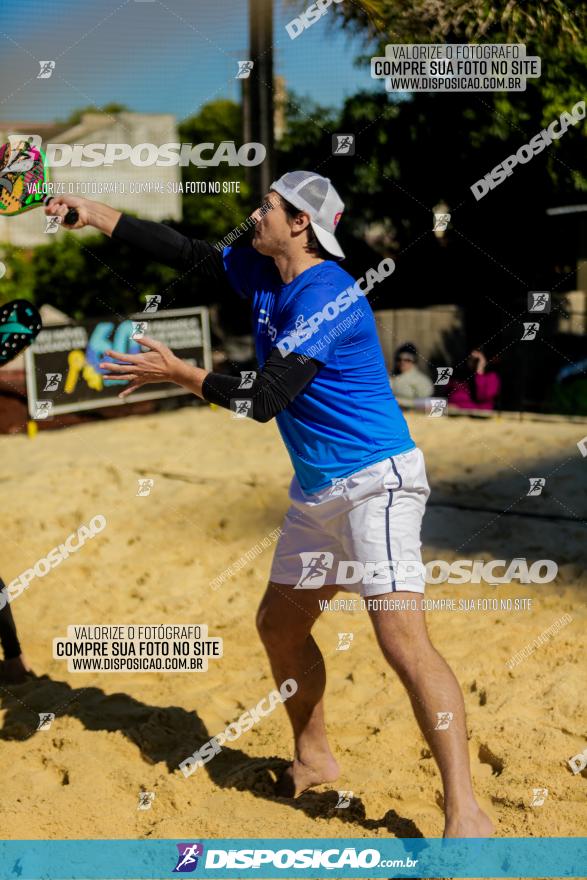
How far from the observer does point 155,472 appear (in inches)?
264

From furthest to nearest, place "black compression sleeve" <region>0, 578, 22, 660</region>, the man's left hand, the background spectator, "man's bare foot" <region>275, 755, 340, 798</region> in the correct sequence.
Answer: the background spectator < "black compression sleeve" <region>0, 578, 22, 660</region> < "man's bare foot" <region>275, 755, 340, 798</region> < the man's left hand

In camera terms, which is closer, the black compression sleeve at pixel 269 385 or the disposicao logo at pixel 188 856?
the black compression sleeve at pixel 269 385

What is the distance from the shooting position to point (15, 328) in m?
4.02

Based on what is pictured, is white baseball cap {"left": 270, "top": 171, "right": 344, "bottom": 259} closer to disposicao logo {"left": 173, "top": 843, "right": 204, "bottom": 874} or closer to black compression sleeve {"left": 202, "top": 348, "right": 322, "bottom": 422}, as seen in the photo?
black compression sleeve {"left": 202, "top": 348, "right": 322, "bottom": 422}

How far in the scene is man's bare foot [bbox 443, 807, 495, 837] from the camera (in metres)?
2.63

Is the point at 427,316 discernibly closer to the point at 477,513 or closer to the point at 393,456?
the point at 477,513

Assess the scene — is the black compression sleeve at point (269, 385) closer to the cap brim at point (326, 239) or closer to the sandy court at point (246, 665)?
the cap brim at point (326, 239)

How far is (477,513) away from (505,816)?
279cm

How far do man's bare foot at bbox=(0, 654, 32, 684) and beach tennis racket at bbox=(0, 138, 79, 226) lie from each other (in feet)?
5.98

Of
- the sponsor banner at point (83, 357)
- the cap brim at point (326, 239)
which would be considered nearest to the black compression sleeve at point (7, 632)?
→ the cap brim at point (326, 239)

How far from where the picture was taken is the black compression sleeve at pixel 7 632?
391 centimetres

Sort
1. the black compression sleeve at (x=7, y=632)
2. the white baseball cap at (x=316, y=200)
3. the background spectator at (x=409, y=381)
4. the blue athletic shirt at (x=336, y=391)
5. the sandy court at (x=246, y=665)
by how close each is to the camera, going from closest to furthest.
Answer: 1. the blue athletic shirt at (x=336, y=391)
2. the white baseball cap at (x=316, y=200)
3. the sandy court at (x=246, y=665)
4. the black compression sleeve at (x=7, y=632)
5. the background spectator at (x=409, y=381)

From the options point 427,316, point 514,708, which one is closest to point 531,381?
point 427,316

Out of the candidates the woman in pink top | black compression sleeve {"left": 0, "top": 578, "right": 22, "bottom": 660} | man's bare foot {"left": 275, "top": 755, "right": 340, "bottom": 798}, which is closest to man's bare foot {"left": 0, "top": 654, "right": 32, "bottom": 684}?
black compression sleeve {"left": 0, "top": 578, "right": 22, "bottom": 660}
